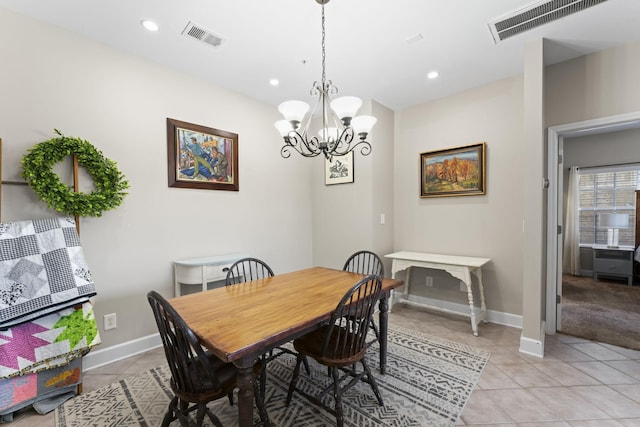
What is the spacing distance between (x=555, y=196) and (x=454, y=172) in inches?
39.6

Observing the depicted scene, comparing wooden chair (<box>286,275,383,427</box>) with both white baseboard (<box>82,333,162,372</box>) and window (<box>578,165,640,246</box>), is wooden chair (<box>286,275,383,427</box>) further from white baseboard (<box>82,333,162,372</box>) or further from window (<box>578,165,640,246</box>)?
window (<box>578,165,640,246</box>)

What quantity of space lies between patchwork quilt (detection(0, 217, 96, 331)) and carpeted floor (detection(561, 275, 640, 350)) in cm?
443

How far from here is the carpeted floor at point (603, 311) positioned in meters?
2.76

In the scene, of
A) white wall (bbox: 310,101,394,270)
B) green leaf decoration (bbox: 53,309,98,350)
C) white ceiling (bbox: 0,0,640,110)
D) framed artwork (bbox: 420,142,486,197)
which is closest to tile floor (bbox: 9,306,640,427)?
green leaf decoration (bbox: 53,309,98,350)

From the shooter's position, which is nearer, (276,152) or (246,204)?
(246,204)

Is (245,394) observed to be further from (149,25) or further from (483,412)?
(149,25)

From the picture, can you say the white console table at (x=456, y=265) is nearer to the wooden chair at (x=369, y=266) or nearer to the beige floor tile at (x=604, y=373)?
the wooden chair at (x=369, y=266)

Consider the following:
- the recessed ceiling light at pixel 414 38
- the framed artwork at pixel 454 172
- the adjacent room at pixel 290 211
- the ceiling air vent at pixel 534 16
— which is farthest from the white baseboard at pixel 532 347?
the recessed ceiling light at pixel 414 38

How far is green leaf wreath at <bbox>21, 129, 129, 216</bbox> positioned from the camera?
192 centimetres

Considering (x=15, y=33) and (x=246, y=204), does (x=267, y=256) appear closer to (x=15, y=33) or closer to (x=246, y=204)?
(x=246, y=204)

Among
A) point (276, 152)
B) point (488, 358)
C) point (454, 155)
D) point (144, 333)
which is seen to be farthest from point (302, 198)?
Result: point (488, 358)

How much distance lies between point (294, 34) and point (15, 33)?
200cm

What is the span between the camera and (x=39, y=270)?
1805 mm

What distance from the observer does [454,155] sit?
3.38m
